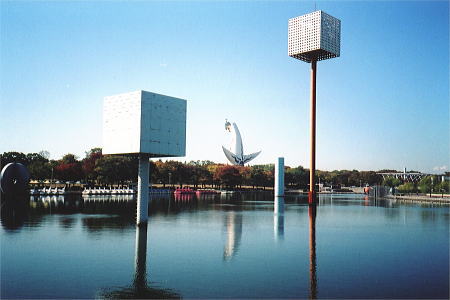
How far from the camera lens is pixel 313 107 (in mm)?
75375

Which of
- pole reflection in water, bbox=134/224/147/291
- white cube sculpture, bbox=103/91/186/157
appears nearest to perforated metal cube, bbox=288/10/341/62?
white cube sculpture, bbox=103/91/186/157

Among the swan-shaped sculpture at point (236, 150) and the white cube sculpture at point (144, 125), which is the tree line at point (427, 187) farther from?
the white cube sculpture at point (144, 125)

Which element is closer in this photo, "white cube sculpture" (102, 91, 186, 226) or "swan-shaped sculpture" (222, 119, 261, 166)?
"white cube sculpture" (102, 91, 186, 226)

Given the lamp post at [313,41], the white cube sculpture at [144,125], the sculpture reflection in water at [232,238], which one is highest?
the lamp post at [313,41]

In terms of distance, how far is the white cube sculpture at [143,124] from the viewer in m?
28.6

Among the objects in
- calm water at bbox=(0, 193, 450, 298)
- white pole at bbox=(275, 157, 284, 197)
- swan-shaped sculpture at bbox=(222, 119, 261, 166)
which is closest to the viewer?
calm water at bbox=(0, 193, 450, 298)

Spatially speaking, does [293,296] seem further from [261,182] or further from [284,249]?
[261,182]

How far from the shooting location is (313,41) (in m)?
77.0

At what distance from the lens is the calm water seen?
14422 millimetres

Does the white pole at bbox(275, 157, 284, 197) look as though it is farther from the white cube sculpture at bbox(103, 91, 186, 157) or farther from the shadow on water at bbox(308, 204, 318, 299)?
the white cube sculpture at bbox(103, 91, 186, 157)

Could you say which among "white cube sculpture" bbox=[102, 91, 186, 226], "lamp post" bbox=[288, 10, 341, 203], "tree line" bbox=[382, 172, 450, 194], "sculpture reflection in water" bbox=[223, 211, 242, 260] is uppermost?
"lamp post" bbox=[288, 10, 341, 203]

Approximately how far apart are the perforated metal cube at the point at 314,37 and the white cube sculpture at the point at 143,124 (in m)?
51.8

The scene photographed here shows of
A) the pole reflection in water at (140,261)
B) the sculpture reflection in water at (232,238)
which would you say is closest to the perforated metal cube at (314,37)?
the sculpture reflection in water at (232,238)

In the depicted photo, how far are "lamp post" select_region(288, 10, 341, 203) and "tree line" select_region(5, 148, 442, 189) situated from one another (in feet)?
107
